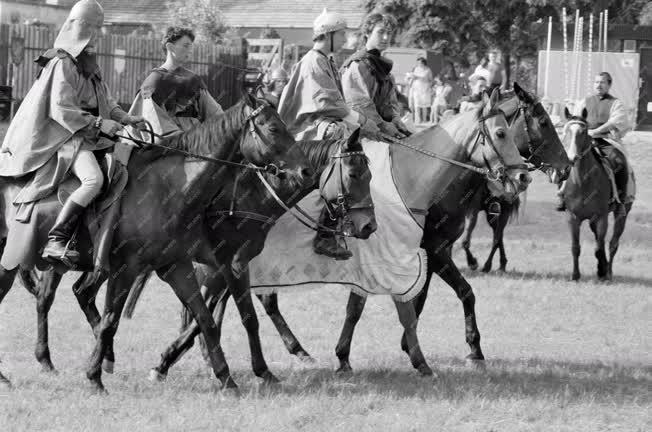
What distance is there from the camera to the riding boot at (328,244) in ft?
26.6

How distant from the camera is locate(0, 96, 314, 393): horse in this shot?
7348mm

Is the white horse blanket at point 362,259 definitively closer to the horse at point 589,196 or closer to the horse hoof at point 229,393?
the horse hoof at point 229,393

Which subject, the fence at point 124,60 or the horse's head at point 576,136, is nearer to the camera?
the horse's head at point 576,136

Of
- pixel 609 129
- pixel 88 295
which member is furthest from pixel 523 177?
pixel 609 129

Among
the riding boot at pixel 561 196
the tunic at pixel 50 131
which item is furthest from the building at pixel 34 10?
the tunic at pixel 50 131

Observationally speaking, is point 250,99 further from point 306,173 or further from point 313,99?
point 313,99

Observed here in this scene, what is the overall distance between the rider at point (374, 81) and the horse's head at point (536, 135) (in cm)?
103

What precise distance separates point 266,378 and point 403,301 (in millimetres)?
1204

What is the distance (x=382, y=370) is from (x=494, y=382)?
2.90 ft

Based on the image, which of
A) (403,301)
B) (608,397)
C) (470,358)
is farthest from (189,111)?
(608,397)

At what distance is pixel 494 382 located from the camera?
8398 millimetres

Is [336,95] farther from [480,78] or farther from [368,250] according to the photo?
[480,78]

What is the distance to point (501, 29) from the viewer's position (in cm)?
4003

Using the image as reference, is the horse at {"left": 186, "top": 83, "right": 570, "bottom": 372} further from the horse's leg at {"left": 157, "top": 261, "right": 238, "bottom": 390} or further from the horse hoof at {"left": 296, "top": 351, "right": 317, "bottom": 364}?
the horse's leg at {"left": 157, "top": 261, "right": 238, "bottom": 390}
